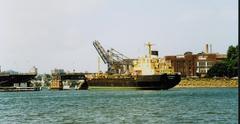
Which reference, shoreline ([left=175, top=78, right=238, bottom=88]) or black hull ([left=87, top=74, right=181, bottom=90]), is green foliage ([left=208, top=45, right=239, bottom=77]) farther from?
black hull ([left=87, top=74, right=181, bottom=90])

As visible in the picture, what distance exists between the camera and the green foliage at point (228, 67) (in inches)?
6344

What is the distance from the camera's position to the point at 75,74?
194m

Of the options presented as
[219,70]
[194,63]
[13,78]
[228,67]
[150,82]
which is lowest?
[150,82]

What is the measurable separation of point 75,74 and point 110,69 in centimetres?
3152

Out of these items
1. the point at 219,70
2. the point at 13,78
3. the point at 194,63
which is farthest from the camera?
the point at 194,63

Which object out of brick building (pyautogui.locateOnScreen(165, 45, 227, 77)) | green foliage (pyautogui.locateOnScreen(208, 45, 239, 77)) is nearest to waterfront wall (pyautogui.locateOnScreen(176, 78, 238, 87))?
green foliage (pyautogui.locateOnScreen(208, 45, 239, 77))

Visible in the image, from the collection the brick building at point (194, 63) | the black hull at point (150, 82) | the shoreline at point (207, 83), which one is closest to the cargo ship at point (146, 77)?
the black hull at point (150, 82)

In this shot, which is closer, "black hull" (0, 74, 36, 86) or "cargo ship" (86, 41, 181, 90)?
"cargo ship" (86, 41, 181, 90)

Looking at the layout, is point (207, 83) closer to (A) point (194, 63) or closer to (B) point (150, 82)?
(A) point (194, 63)

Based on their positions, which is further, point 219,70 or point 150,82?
point 219,70

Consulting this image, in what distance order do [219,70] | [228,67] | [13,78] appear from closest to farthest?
1. [228,67]
2. [219,70]
3. [13,78]

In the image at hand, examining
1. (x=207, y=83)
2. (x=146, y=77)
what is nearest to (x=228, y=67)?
(x=207, y=83)

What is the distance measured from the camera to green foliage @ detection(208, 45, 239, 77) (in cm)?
16112

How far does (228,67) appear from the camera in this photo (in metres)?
164
